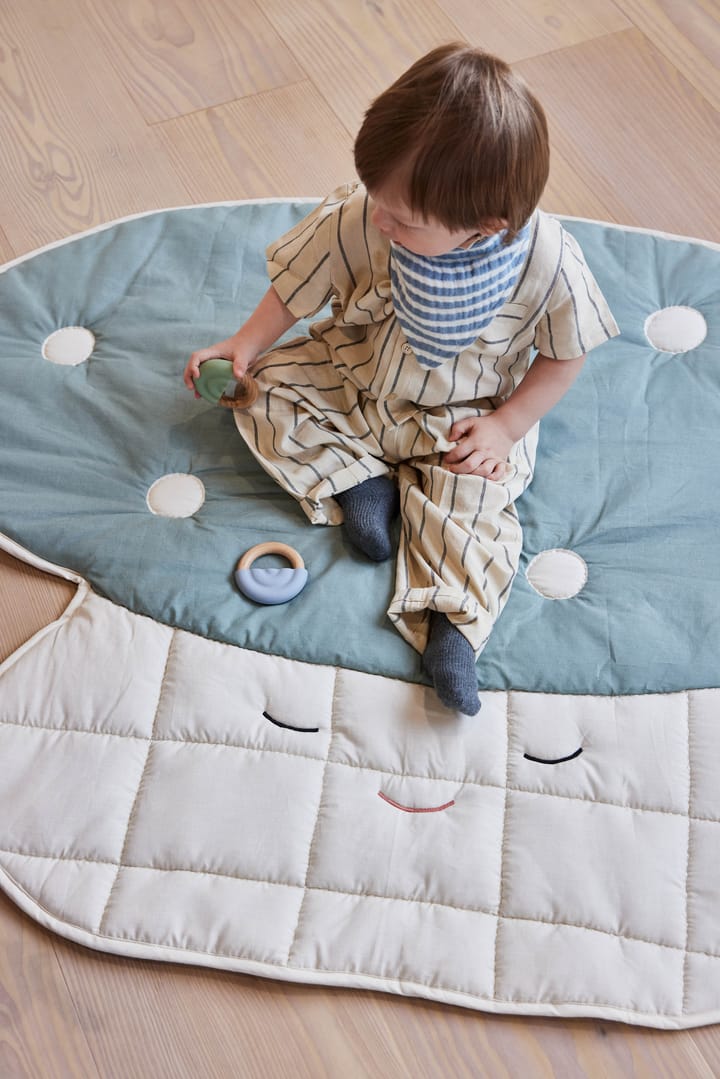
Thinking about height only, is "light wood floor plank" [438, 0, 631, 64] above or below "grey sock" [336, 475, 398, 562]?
above

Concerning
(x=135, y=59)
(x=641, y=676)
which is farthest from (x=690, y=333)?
(x=135, y=59)

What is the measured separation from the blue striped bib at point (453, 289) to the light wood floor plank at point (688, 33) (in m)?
0.77

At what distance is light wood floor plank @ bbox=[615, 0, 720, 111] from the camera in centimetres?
149

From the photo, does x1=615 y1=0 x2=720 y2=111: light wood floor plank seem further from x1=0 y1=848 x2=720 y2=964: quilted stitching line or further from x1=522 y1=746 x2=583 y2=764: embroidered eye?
x1=0 y1=848 x2=720 y2=964: quilted stitching line

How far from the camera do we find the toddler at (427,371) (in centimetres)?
87

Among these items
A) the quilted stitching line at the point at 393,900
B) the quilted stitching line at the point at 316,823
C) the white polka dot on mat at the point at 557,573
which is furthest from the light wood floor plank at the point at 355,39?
the quilted stitching line at the point at 393,900

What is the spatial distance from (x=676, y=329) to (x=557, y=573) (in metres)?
0.35

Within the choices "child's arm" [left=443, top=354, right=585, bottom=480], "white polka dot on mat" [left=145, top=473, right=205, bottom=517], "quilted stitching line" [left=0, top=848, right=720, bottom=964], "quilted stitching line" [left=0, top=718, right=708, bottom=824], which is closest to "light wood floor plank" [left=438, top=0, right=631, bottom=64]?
"child's arm" [left=443, top=354, right=585, bottom=480]

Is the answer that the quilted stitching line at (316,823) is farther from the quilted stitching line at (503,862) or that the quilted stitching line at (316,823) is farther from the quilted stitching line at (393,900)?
the quilted stitching line at (503,862)

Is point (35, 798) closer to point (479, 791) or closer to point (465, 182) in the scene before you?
point (479, 791)

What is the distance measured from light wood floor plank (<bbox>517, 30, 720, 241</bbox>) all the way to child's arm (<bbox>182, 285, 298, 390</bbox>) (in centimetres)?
55

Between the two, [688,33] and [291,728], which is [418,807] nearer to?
[291,728]

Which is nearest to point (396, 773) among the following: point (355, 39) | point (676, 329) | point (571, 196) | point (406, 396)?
point (406, 396)

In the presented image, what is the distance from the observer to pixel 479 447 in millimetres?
995
